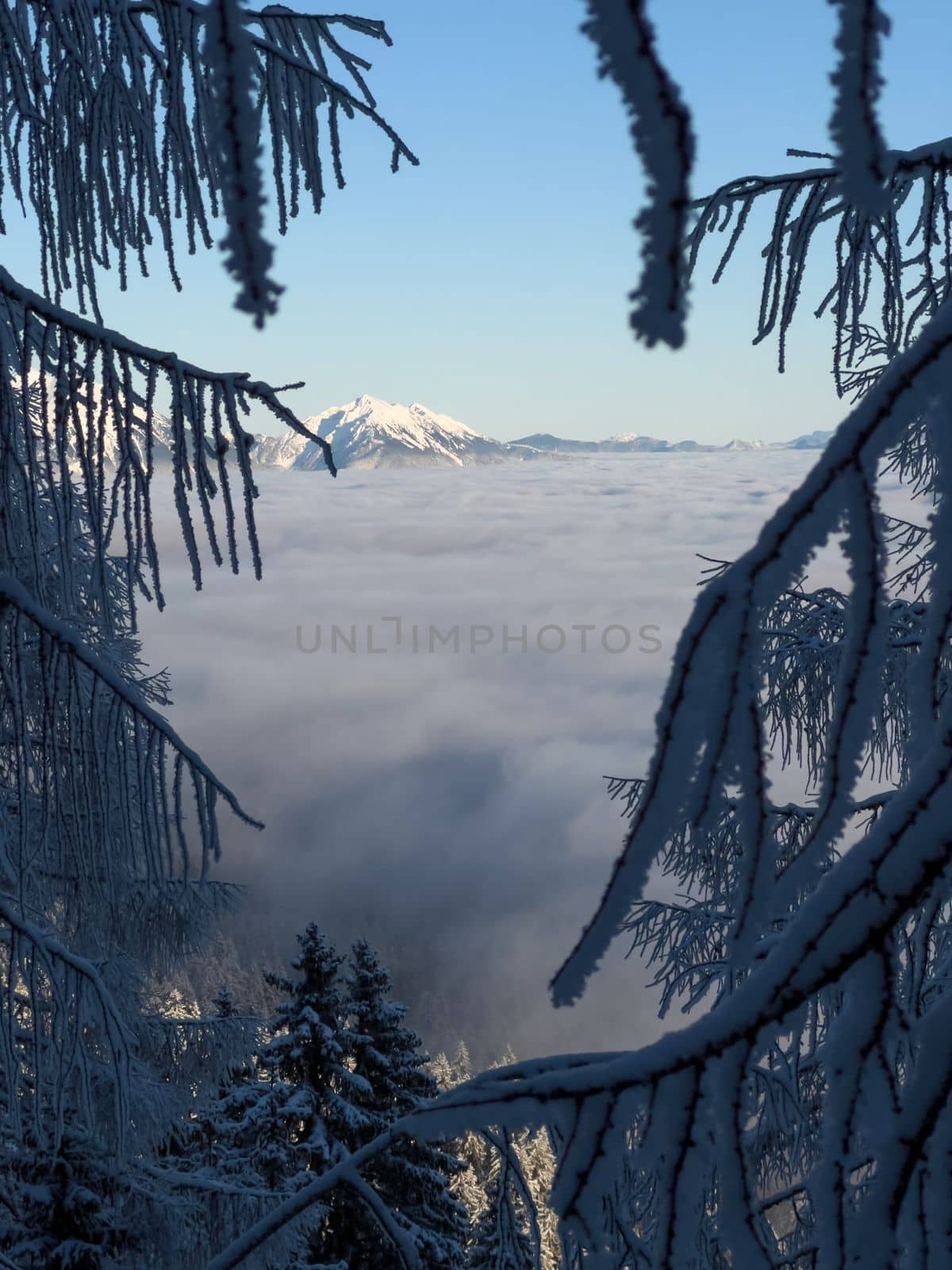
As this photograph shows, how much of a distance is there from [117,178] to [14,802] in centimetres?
377

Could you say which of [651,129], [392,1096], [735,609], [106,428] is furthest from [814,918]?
[392,1096]

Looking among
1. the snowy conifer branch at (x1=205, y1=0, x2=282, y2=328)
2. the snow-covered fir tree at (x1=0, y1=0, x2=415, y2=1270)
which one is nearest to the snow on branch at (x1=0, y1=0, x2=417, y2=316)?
the snow-covered fir tree at (x1=0, y1=0, x2=415, y2=1270)

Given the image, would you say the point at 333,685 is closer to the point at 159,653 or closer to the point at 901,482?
the point at 159,653

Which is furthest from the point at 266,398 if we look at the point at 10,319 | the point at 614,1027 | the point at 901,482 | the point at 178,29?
the point at 614,1027

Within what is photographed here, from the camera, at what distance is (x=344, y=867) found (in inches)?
6368

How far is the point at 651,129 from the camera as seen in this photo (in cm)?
49

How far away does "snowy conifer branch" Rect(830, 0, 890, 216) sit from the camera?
1.77ft

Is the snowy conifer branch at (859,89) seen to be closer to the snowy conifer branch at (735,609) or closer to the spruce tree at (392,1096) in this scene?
the snowy conifer branch at (735,609)

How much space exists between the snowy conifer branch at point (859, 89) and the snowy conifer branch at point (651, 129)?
112mm

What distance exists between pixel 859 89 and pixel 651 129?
0.15 metres

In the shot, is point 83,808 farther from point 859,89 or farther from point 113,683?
point 859,89

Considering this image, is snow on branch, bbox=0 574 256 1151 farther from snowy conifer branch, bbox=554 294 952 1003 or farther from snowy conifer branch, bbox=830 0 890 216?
snowy conifer branch, bbox=830 0 890 216

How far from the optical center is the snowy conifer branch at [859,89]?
0.54 m

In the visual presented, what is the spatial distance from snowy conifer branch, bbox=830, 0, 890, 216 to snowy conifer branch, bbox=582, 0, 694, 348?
0.37 feet
